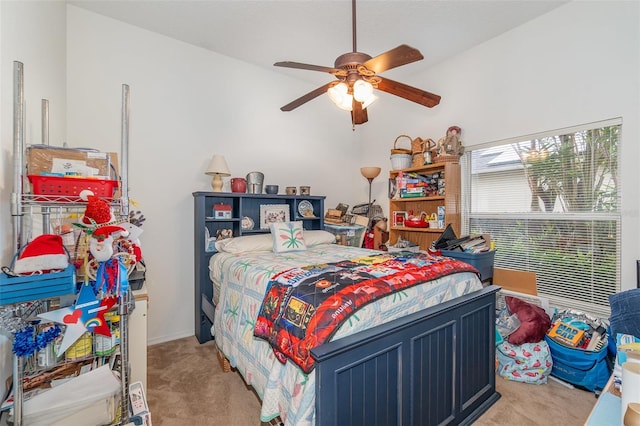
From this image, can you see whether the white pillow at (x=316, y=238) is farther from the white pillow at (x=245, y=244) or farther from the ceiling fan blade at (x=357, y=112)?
the ceiling fan blade at (x=357, y=112)

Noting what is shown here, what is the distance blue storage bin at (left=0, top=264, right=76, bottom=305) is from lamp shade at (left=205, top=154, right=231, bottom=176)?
1.90 metres

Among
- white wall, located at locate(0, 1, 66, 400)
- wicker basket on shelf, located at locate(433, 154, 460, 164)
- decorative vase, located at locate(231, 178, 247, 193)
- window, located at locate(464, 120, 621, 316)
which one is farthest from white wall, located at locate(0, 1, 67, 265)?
window, located at locate(464, 120, 621, 316)

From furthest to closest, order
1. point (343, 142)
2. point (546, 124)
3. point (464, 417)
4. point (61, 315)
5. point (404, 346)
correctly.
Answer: point (343, 142), point (546, 124), point (464, 417), point (404, 346), point (61, 315)

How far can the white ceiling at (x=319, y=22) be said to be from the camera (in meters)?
2.45

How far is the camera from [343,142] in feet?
14.1

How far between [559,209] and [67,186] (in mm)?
3508

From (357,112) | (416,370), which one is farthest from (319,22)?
(416,370)

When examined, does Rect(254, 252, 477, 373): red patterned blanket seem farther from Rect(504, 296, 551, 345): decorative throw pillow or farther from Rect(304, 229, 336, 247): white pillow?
Rect(304, 229, 336, 247): white pillow

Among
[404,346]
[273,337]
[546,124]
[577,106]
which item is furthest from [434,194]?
[273,337]

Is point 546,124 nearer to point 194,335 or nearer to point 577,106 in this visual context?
point 577,106

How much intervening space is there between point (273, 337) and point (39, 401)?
0.96 m

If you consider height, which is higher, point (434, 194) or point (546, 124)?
point (546, 124)

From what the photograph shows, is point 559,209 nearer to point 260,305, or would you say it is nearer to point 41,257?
point 260,305

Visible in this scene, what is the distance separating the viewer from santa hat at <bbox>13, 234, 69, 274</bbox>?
3.46 feet
